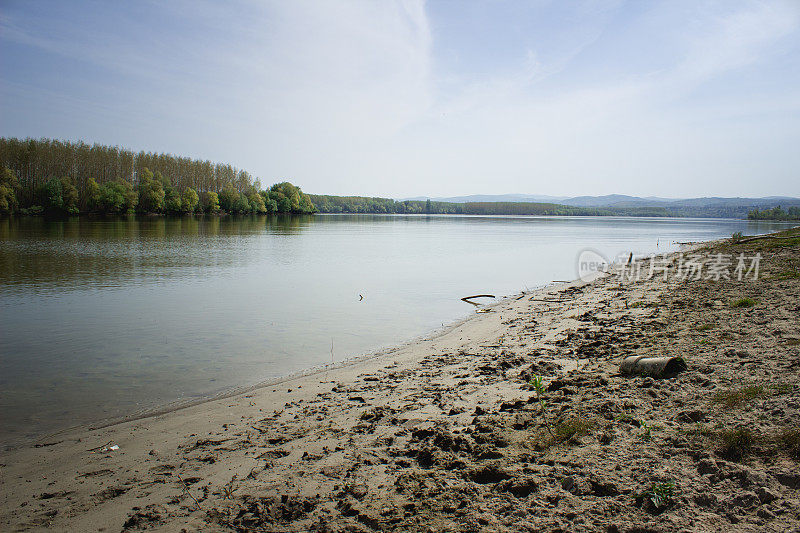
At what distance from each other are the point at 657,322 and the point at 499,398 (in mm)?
6476

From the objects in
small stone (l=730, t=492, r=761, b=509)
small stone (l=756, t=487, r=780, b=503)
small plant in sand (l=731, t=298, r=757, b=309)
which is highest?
small plant in sand (l=731, t=298, r=757, b=309)

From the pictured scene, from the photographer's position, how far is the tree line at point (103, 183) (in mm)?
99875

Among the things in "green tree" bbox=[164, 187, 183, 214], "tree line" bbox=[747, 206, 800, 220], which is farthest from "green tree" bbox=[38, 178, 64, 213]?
"tree line" bbox=[747, 206, 800, 220]

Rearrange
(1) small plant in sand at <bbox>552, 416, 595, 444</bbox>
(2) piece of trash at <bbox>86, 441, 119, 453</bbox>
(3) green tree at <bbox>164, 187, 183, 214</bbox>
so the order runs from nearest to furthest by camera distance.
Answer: (1) small plant in sand at <bbox>552, 416, 595, 444</bbox> < (2) piece of trash at <bbox>86, 441, 119, 453</bbox> < (3) green tree at <bbox>164, 187, 183, 214</bbox>

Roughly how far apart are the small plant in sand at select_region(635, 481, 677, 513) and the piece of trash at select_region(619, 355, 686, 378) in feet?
11.0

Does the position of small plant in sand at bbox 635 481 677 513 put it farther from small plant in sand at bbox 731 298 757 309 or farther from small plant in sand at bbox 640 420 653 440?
small plant in sand at bbox 731 298 757 309

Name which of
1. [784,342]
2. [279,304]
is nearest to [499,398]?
[784,342]

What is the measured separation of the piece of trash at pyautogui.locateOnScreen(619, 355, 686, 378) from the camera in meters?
6.97

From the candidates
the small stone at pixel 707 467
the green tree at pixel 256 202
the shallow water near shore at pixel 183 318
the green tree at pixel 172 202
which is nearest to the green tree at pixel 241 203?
the green tree at pixel 256 202

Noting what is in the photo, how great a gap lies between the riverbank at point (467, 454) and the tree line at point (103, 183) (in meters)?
116

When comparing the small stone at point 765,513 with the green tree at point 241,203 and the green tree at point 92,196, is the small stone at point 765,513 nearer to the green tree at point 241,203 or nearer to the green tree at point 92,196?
the green tree at point 92,196

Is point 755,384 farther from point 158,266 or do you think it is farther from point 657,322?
point 158,266

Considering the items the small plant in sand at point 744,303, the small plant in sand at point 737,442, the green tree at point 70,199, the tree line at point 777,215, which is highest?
the tree line at point 777,215

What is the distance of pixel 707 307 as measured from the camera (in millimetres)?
12047
